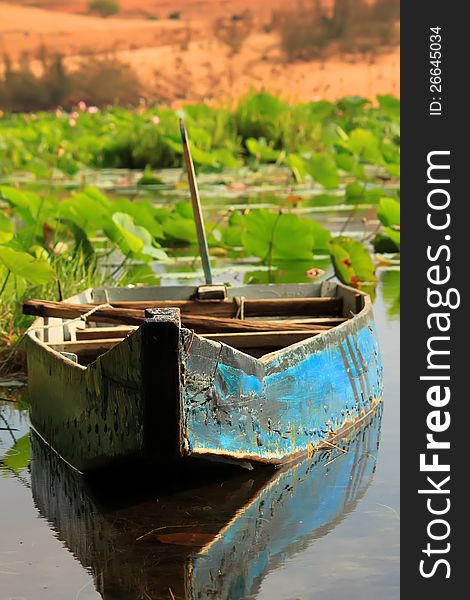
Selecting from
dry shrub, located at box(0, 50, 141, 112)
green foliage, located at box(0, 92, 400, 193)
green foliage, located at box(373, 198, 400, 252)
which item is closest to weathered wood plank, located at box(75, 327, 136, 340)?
green foliage, located at box(373, 198, 400, 252)

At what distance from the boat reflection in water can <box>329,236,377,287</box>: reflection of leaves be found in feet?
6.61

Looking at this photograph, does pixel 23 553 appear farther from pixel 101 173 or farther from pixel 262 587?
pixel 101 173

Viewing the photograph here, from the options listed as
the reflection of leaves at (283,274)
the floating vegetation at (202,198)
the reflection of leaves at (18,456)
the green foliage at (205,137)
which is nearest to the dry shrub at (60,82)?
the floating vegetation at (202,198)

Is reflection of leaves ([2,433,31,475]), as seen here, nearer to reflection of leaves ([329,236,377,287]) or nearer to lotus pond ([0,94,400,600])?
lotus pond ([0,94,400,600])

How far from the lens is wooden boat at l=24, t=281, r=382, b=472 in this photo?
3273mm

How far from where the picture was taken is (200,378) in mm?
3307

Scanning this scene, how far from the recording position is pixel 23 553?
3.09m

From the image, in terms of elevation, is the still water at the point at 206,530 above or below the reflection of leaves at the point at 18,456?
below

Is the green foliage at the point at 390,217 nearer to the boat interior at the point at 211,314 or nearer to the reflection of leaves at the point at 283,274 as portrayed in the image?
the reflection of leaves at the point at 283,274

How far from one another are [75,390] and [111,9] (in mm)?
23092

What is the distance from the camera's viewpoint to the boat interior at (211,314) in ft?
14.2

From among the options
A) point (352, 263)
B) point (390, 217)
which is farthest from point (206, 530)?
point (390, 217)

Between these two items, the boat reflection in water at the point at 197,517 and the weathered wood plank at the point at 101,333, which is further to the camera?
the weathered wood plank at the point at 101,333

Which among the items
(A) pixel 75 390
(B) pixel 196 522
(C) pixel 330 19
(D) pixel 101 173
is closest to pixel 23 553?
(B) pixel 196 522
